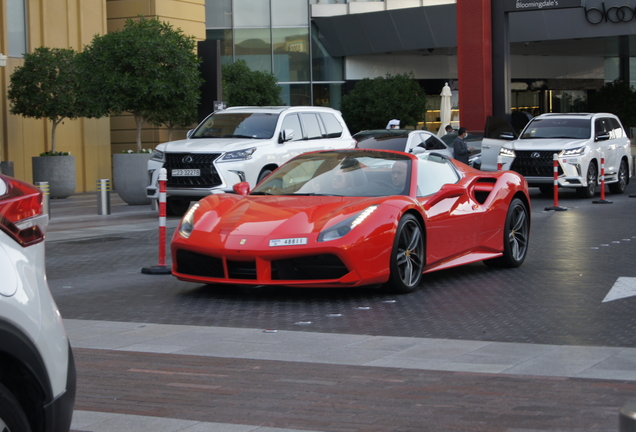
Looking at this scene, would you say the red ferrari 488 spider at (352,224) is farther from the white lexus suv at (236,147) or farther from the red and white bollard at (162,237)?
the white lexus suv at (236,147)

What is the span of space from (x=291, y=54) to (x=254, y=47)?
2193 millimetres

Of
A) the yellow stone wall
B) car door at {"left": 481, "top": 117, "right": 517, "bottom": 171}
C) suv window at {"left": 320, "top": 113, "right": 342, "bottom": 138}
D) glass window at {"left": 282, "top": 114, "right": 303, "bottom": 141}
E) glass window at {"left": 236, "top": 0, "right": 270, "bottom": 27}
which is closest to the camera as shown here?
glass window at {"left": 282, "top": 114, "right": 303, "bottom": 141}

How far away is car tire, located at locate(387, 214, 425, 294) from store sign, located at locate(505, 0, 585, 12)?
20634 mm

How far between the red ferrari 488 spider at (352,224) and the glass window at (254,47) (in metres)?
35.4

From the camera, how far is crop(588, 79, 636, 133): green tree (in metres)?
43.5

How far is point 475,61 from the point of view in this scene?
29.8m

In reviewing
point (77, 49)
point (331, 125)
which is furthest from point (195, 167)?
point (77, 49)

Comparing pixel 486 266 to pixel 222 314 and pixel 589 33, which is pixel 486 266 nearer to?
pixel 222 314

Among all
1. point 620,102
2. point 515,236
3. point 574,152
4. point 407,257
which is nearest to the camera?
point 407,257

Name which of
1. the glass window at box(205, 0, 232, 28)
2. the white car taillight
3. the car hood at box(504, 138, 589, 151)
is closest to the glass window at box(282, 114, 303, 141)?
the car hood at box(504, 138, 589, 151)

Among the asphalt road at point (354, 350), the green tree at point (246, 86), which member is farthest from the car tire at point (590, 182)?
the green tree at point (246, 86)

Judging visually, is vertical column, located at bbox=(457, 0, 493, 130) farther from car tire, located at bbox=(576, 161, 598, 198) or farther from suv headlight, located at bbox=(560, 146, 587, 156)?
suv headlight, located at bbox=(560, 146, 587, 156)

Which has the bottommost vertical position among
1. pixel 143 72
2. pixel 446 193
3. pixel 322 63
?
pixel 446 193

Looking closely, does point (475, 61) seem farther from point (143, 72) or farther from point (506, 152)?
point (143, 72)
